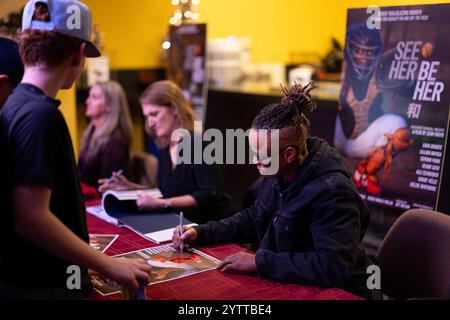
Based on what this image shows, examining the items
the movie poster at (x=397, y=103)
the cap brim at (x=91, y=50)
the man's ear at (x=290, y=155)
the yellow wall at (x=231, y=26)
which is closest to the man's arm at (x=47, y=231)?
the cap brim at (x=91, y=50)

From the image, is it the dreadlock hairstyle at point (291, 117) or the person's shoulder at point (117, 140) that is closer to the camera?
the dreadlock hairstyle at point (291, 117)

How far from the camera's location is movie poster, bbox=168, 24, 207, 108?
16.1 ft

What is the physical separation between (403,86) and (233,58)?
304cm

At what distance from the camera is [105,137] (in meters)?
3.37

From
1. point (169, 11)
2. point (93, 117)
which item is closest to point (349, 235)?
point (93, 117)

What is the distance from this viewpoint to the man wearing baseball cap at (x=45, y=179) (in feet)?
3.90

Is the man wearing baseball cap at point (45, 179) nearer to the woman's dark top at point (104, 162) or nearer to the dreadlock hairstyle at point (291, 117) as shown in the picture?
the dreadlock hairstyle at point (291, 117)

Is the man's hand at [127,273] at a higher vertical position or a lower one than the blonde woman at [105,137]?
lower

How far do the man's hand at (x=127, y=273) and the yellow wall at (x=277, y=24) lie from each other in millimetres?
4803

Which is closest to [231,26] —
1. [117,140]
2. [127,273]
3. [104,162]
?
[117,140]

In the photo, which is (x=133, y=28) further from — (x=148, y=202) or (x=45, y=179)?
(x=45, y=179)

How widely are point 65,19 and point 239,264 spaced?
903 mm

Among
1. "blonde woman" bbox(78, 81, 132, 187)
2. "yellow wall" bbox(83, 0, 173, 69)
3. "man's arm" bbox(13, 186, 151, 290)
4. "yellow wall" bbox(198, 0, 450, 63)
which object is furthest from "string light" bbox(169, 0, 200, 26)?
"man's arm" bbox(13, 186, 151, 290)

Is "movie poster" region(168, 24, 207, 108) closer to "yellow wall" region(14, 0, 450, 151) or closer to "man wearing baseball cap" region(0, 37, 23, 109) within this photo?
"yellow wall" region(14, 0, 450, 151)
